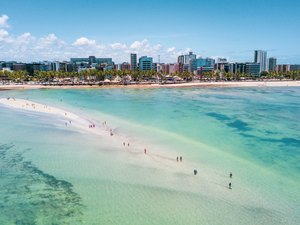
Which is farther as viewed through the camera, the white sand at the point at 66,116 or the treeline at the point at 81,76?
the treeline at the point at 81,76

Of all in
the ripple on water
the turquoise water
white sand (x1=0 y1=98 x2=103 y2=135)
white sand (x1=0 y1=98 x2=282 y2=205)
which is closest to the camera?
the ripple on water

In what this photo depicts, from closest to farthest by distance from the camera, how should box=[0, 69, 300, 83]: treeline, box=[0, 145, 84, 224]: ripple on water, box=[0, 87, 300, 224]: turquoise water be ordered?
box=[0, 145, 84, 224]: ripple on water → box=[0, 87, 300, 224]: turquoise water → box=[0, 69, 300, 83]: treeline

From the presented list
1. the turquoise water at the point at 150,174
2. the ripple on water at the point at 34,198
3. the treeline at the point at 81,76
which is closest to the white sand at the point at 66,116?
the turquoise water at the point at 150,174

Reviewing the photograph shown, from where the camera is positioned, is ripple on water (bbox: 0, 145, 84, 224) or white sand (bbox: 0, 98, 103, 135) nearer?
ripple on water (bbox: 0, 145, 84, 224)

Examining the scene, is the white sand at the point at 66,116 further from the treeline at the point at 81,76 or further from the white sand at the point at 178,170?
the treeline at the point at 81,76

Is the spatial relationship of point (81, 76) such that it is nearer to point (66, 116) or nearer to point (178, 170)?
point (66, 116)

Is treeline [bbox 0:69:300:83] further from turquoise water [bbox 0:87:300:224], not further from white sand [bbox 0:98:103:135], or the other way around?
turquoise water [bbox 0:87:300:224]

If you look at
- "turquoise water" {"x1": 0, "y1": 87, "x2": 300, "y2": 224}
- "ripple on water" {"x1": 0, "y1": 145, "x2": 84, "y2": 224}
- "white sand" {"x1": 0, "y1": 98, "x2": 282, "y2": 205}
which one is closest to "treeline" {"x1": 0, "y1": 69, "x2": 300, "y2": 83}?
"turquoise water" {"x1": 0, "y1": 87, "x2": 300, "y2": 224}

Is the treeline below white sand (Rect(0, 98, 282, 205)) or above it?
above

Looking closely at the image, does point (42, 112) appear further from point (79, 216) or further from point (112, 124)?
point (79, 216)

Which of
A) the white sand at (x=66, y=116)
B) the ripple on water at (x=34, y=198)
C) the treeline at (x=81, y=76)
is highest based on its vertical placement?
the treeline at (x=81, y=76)
